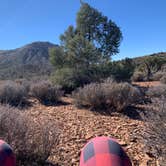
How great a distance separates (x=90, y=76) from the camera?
36.4 feet

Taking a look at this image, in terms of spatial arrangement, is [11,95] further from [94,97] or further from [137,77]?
[137,77]

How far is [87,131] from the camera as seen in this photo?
14.1ft

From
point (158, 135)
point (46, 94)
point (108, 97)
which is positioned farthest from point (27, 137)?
point (46, 94)

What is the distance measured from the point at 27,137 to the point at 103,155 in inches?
72.5

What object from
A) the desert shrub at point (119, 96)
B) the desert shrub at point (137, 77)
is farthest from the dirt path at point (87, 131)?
the desert shrub at point (137, 77)

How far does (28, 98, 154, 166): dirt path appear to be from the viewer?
3188 mm

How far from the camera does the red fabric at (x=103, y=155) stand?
1.09 metres

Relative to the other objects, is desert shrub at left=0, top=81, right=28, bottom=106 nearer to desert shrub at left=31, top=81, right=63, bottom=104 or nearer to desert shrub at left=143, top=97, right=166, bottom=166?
desert shrub at left=31, top=81, right=63, bottom=104

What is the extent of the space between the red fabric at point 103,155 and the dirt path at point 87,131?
1.93 meters

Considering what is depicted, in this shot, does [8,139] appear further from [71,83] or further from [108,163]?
[71,83]

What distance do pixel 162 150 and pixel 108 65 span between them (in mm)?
9888

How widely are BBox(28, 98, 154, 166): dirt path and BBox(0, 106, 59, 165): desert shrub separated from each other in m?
0.35

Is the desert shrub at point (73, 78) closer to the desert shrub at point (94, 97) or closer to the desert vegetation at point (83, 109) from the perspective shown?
the desert vegetation at point (83, 109)

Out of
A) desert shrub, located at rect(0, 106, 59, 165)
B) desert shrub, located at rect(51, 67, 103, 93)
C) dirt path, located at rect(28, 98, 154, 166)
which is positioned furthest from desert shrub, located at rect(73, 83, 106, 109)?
desert shrub, located at rect(51, 67, 103, 93)
